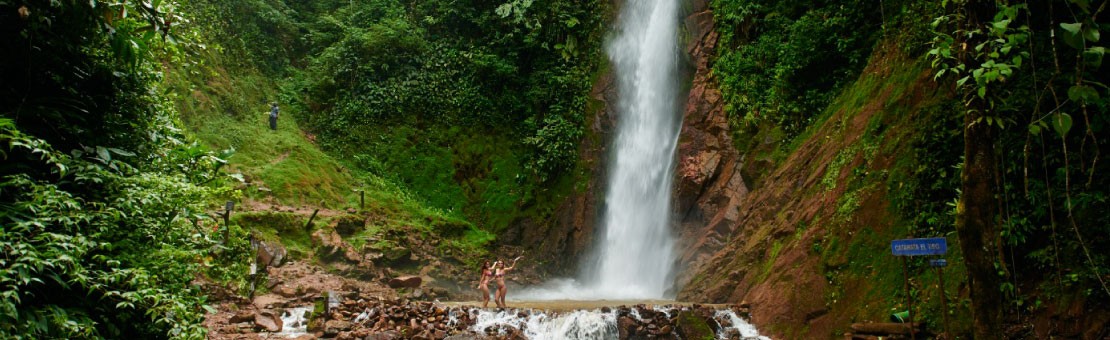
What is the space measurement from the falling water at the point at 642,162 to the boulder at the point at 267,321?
754cm

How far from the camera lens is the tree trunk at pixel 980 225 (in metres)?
4.43

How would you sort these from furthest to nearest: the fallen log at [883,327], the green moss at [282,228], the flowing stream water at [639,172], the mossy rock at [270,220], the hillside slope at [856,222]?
1. the flowing stream water at [639,172]
2. the green moss at [282,228]
3. the mossy rock at [270,220]
4. the fallen log at [883,327]
5. the hillside slope at [856,222]

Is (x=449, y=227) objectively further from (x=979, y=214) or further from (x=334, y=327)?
(x=979, y=214)

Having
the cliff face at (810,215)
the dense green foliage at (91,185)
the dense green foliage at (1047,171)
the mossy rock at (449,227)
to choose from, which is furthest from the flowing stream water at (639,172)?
the dense green foliage at (91,185)

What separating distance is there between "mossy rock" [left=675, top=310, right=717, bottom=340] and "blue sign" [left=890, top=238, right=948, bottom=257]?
3130 mm

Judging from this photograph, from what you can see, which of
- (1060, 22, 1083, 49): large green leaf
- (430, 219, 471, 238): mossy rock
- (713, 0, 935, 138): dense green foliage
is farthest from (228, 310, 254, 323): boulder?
(713, 0, 935, 138): dense green foliage

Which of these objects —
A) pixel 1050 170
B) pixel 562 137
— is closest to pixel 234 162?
pixel 562 137

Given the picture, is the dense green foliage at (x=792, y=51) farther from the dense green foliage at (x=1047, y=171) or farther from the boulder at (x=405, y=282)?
the boulder at (x=405, y=282)

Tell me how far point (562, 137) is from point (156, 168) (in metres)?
14.4

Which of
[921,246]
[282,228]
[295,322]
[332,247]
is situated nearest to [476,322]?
[295,322]

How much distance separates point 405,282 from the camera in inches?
520

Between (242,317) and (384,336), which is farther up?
(242,317)

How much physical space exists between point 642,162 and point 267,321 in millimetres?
10411

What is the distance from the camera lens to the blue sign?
5.56 m
